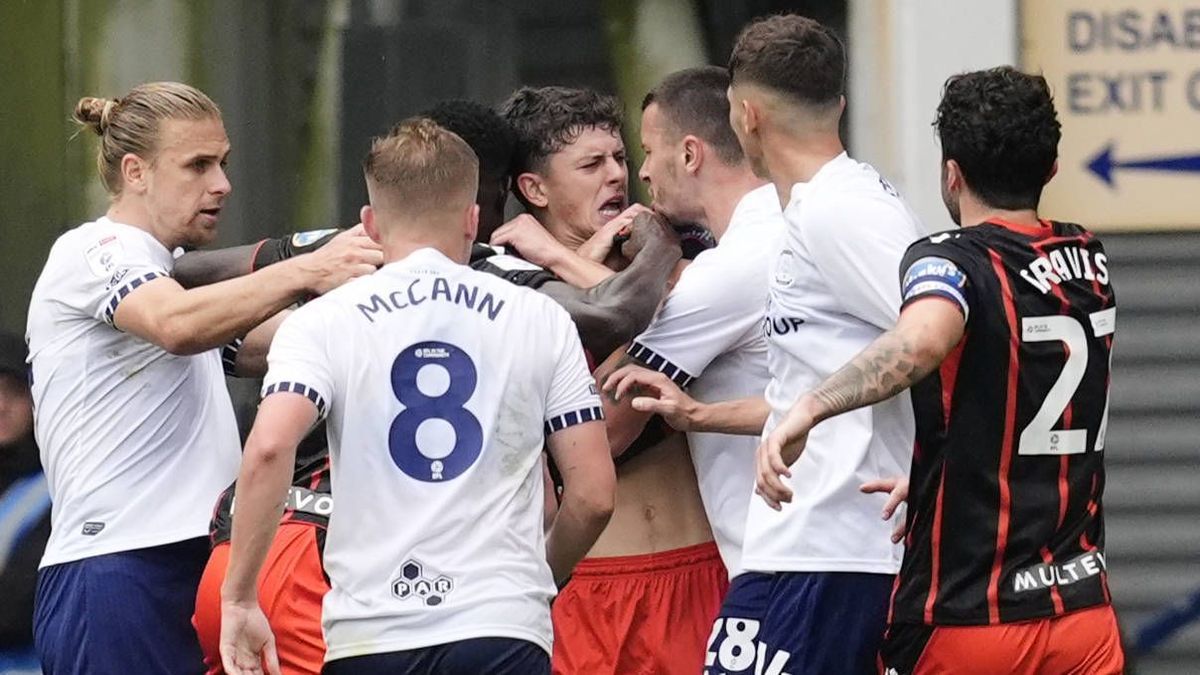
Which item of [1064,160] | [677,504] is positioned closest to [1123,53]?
[1064,160]

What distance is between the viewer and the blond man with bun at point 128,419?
5141 millimetres

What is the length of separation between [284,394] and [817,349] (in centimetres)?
120

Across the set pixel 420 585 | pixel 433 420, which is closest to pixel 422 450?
pixel 433 420

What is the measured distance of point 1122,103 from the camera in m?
7.02

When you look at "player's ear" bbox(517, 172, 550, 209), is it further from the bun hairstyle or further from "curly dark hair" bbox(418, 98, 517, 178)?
the bun hairstyle

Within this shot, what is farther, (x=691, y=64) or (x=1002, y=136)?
(x=691, y=64)

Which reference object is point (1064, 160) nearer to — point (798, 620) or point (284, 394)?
point (798, 620)

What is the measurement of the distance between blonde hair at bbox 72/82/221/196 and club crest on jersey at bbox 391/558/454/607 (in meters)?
1.50

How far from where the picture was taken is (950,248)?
4.33 metres

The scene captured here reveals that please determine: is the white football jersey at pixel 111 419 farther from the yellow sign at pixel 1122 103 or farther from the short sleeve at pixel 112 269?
the yellow sign at pixel 1122 103

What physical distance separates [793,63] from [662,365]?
802mm

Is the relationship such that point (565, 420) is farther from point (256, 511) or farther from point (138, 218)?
point (138, 218)

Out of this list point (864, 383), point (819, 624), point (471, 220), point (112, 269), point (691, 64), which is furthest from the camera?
point (691, 64)

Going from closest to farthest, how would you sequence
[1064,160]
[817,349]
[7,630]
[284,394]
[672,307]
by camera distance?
[284,394]
[817,349]
[672,307]
[1064,160]
[7,630]
